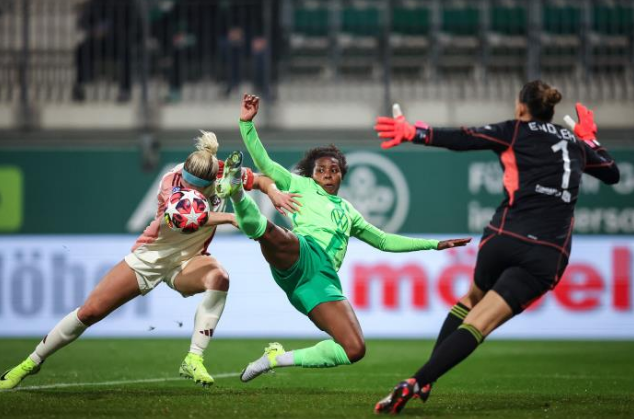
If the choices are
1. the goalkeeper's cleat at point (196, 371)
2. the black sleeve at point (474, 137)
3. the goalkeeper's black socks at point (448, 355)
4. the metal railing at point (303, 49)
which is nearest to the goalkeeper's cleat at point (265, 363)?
the goalkeeper's cleat at point (196, 371)

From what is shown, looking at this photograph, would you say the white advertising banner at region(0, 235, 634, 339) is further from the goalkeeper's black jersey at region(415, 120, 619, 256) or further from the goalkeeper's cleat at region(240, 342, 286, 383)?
the goalkeeper's black jersey at region(415, 120, 619, 256)

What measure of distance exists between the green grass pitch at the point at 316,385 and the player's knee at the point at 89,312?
560 millimetres

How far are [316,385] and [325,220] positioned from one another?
1.69 metres

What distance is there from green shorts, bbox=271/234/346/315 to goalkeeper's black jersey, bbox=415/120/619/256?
1.53m

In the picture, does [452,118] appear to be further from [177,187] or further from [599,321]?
[177,187]

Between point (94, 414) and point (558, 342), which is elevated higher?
point (94, 414)

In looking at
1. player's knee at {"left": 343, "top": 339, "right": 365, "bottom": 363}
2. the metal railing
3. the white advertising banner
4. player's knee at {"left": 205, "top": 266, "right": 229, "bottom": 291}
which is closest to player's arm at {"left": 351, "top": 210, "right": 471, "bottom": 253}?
player's knee at {"left": 343, "top": 339, "right": 365, "bottom": 363}

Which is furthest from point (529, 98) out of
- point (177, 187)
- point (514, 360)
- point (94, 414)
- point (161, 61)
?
point (161, 61)

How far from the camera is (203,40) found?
18.1 meters

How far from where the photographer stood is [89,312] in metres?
8.09

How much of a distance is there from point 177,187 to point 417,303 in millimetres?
8391

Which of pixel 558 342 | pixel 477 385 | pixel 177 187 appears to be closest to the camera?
pixel 177 187

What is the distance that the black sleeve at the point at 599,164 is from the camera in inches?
280

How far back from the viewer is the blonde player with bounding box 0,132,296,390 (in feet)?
26.6
